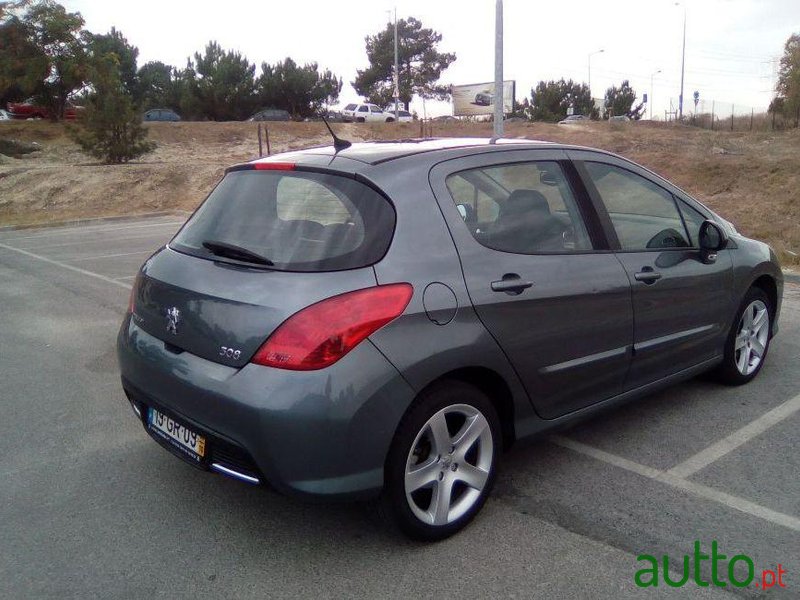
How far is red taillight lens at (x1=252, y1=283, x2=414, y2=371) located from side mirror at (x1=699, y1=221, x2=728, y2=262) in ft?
7.70

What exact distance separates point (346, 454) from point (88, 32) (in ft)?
158

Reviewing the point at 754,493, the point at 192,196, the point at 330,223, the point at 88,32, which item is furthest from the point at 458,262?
the point at 88,32

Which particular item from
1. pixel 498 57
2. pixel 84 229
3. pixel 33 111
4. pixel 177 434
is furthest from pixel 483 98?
pixel 177 434

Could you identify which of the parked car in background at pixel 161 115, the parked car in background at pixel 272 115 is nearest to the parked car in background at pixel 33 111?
the parked car in background at pixel 161 115

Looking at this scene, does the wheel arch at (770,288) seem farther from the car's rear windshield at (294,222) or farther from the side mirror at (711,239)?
the car's rear windshield at (294,222)

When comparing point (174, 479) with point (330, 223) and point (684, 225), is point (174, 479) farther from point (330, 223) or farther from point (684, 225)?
point (684, 225)

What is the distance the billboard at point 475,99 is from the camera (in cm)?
6324

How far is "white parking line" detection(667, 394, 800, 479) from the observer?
3.69 meters

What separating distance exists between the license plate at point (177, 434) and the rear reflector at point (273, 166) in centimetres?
122

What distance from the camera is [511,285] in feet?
10.4

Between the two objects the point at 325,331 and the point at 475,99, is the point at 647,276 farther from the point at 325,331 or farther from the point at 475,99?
the point at 475,99

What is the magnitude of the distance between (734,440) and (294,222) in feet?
8.99

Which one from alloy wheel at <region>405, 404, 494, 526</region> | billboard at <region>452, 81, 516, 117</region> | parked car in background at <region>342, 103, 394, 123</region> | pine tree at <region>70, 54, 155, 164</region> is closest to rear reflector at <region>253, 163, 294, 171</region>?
alloy wheel at <region>405, 404, 494, 526</region>

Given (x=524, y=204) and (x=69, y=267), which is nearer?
(x=524, y=204)
